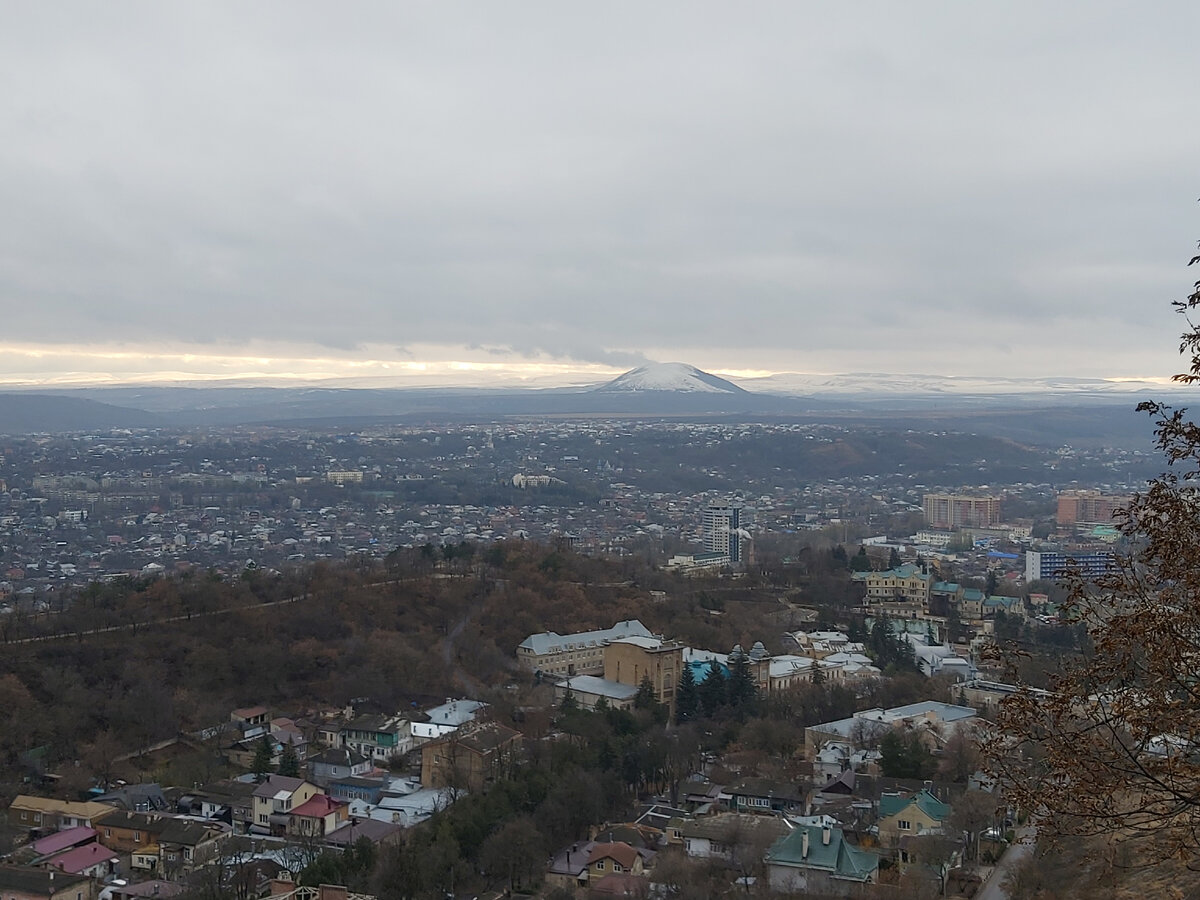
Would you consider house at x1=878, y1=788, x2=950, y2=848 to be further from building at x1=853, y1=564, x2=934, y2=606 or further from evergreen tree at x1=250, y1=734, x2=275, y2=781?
building at x1=853, y1=564, x2=934, y2=606

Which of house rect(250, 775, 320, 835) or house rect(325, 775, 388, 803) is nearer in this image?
house rect(250, 775, 320, 835)

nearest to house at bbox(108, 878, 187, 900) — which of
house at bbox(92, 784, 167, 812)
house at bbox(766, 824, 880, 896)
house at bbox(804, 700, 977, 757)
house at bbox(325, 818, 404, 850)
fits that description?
house at bbox(325, 818, 404, 850)

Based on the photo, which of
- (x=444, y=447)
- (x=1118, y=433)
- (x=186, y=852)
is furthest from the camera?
(x=1118, y=433)

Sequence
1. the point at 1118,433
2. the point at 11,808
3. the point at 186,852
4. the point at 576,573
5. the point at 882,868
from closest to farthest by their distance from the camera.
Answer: the point at 882,868 < the point at 186,852 < the point at 11,808 < the point at 576,573 < the point at 1118,433

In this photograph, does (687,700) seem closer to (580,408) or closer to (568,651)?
(568,651)

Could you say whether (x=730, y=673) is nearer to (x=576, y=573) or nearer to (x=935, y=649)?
(x=935, y=649)

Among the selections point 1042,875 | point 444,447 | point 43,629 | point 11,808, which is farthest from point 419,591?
point 444,447
